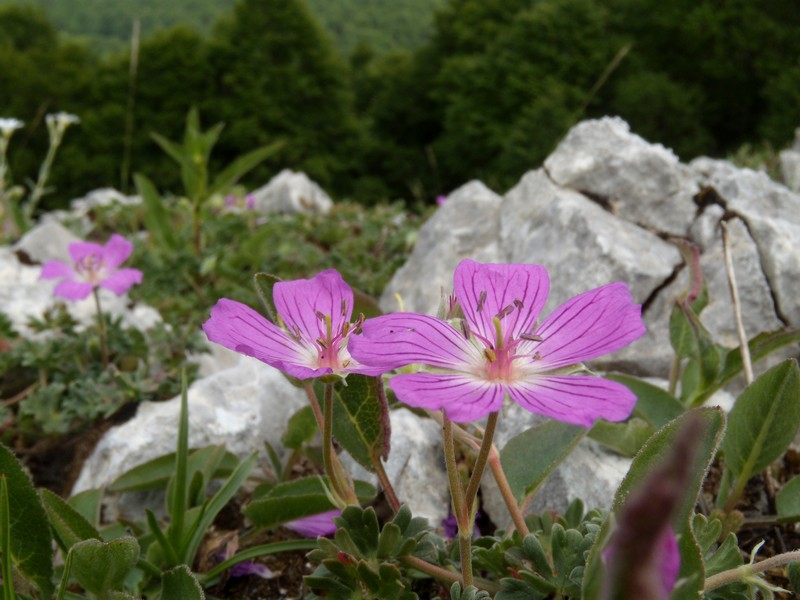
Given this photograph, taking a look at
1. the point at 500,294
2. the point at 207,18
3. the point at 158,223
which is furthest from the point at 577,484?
the point at 207,18

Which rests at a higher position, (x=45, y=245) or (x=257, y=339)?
(x=257, y=339)

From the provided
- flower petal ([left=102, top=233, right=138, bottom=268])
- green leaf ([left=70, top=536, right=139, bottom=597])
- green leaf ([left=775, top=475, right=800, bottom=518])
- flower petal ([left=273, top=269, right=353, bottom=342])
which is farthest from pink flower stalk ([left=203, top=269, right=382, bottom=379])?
flower petal ([left=102, top=233, right=138, bottom=268])

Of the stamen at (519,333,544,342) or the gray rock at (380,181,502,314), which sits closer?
the stamen at (519,333,544,342)

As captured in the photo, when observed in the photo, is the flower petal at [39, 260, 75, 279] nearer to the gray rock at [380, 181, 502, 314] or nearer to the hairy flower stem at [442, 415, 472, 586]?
the gray rock at [380, 181, 502, 314]

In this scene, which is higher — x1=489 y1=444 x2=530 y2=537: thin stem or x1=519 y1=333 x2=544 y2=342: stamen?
Result: x1=519 y1=333 x2=544 y2=342: stamen

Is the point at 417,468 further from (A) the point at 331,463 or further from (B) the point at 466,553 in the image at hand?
(B) the point at 466,553

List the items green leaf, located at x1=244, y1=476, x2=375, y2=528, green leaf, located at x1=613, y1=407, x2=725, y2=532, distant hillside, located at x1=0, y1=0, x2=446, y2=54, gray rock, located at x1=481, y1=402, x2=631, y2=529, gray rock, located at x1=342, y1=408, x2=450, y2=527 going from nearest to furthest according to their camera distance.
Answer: green leaf, located at x1=613, y1=407, x2=725, y2=532, green leaf, located at x1=244, y1=476, x2=375, y2=528, gray rock, located at x1=481, y1=402, x2=631, y2=529, gray rock, located at x1=342, y1=408, x2=450, y2=527, distant hillside, located at x1=0, y1=0, x2=446, y2=54

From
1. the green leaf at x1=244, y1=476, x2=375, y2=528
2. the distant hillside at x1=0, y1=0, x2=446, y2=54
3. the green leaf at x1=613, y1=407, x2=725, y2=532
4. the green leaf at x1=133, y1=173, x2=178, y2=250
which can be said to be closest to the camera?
the green leaf at x1=613, y1=407, x2=725, y2=532

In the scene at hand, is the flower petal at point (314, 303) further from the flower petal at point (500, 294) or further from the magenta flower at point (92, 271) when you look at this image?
the magenta flower at point (92, 271)
